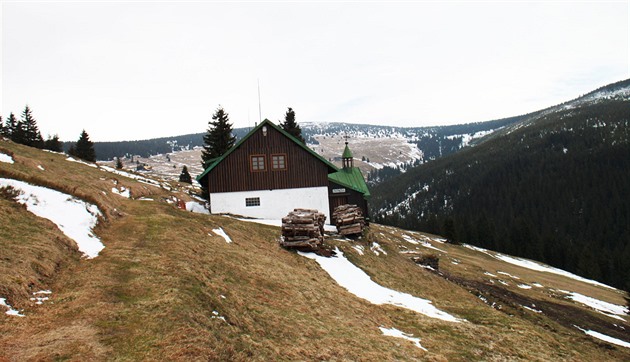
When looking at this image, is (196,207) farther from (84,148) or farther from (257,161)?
(84,148)

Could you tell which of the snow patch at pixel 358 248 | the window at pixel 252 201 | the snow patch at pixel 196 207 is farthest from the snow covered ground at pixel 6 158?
the snow patch at pixel 358 248

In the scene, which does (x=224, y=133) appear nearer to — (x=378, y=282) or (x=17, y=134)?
(x=378, y=282)

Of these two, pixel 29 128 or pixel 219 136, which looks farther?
pixel 29 128

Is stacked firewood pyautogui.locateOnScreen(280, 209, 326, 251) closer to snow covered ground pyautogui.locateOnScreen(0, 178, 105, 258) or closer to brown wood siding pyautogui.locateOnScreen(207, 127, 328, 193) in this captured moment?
snow covered ground pyautogui.locateOnScreen(0, 178, 105, 258)

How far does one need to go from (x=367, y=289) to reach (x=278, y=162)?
20.0 meters

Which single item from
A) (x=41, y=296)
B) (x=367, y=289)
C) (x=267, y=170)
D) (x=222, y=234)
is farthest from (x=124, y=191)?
(x=41, y=296)

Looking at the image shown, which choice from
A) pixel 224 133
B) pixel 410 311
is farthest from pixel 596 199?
pixel 410 311

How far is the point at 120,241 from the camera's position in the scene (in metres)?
15.7

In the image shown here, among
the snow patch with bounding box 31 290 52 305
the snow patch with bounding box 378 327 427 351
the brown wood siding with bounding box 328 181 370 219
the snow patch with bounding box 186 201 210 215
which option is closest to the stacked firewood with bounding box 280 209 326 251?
the snow patch with bounding box 378 327 427 351

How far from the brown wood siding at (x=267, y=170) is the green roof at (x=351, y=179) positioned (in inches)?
321

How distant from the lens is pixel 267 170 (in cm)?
3688

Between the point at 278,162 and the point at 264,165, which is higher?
the point at 278,162

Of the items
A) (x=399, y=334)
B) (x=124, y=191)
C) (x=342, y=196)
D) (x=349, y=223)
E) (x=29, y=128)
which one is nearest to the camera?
(x=399, y=334)

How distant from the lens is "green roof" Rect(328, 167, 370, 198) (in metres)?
45.9
